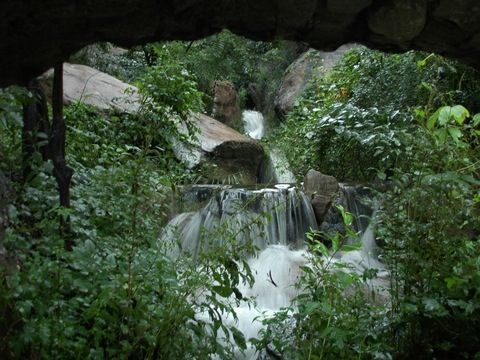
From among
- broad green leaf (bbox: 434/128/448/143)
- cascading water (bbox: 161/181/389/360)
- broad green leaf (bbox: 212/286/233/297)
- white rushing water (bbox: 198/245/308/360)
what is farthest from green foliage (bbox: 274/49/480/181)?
broad green leaf (bbox: 212/286/233/297)

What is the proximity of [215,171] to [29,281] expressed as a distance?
249 inches

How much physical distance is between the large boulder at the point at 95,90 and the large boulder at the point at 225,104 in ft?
12.4

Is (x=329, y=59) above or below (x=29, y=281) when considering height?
above

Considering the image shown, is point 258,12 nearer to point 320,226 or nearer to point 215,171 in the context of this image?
point 320,226

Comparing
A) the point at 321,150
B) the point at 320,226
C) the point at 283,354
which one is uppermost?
the point at 321,150

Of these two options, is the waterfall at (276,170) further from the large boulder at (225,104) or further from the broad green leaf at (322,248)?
the broad green leaf at (322,248)

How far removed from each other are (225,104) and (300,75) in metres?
2.20

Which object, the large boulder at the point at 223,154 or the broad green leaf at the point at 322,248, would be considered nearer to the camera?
the broad green leaf at the point at 322,248

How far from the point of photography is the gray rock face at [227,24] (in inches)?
82.4

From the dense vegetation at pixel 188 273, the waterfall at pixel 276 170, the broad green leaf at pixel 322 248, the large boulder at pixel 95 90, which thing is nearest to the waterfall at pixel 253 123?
the waterfall at pixel 276 170

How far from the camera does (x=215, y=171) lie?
8617 mm

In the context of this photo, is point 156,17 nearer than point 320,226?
Yes

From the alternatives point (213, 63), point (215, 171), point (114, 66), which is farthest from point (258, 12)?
point (213, 63)

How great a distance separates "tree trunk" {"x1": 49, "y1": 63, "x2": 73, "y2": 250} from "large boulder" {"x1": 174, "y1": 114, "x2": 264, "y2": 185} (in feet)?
15.5
